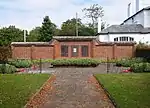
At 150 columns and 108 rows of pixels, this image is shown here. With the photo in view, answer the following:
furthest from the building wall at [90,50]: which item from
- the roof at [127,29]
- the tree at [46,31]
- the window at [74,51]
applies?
the tree at [46,31]

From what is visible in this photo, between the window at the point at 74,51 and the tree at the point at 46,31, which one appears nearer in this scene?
the window at the point at 74,51

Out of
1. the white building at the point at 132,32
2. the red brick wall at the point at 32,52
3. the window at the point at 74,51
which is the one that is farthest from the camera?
the white building at the point at 132,32

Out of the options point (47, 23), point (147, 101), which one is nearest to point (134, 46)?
point (47, 23)

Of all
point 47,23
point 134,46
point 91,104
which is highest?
point 47,23

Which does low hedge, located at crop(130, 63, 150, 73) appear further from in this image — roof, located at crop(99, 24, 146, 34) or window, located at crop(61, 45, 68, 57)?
roof, located at crop(99, 24, 146, 34)

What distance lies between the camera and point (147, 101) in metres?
12.6

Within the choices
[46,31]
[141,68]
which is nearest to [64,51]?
[141,68]

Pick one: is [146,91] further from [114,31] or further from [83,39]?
[114,31]

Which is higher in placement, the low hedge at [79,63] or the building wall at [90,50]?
the building wall at [90,50]

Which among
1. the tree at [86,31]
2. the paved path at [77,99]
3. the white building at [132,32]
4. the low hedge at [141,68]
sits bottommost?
the paved path at [77,99]

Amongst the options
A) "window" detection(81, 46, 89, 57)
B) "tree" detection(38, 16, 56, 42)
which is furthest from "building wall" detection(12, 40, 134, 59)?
"tree" detection(38, 16, 56, 42)

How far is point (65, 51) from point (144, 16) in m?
19.5

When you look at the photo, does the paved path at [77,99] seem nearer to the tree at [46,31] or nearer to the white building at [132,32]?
the white building at [132,32]

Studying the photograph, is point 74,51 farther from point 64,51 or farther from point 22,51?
point 22,51
